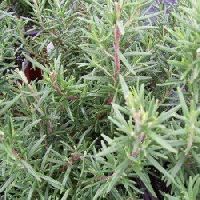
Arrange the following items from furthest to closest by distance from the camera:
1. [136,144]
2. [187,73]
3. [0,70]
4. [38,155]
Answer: [0,70] → [38,155] → [187,73] → [136,144]

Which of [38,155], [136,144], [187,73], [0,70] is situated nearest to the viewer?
[136,144]

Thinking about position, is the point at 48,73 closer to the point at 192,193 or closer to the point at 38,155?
the point at 38,155

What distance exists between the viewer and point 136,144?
89 cm

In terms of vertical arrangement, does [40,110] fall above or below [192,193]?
above

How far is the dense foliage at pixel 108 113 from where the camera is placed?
0.94 m

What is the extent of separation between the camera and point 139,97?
93cm

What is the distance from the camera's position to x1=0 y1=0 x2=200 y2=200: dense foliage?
0.94 metres

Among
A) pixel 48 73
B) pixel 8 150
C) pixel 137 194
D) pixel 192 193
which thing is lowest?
pixel 137 194

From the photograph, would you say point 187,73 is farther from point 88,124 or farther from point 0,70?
point 0,70

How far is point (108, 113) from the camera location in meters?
1.22

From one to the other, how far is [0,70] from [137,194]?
57cm

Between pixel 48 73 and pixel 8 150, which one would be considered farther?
pixel 48 73

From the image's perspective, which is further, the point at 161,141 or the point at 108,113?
the point at 108,113

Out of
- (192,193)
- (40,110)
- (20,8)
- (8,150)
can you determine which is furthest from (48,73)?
(20,8)
